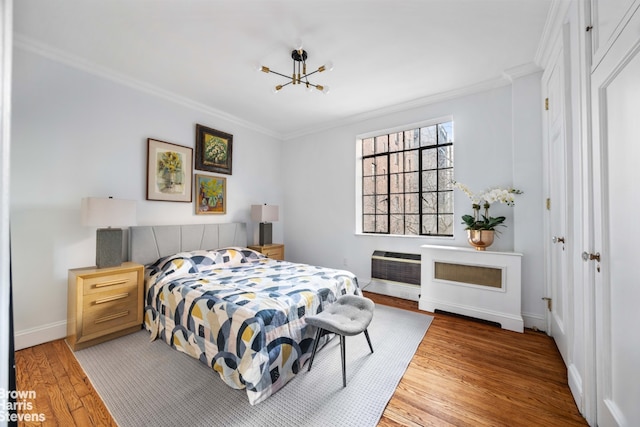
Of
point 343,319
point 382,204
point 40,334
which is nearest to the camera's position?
point 343,319

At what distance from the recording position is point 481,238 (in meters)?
2.77

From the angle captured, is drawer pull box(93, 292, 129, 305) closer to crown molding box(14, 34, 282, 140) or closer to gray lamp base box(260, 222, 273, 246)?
gray lamp base box(260, 222, 273, 246)

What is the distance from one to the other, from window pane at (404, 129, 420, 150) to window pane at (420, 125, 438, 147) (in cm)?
6

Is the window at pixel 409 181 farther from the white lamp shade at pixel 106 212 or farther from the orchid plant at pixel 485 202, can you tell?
the white lamp shade at pixel 106 212

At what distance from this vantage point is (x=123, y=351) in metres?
2.20

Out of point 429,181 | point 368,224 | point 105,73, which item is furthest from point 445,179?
point 105,73

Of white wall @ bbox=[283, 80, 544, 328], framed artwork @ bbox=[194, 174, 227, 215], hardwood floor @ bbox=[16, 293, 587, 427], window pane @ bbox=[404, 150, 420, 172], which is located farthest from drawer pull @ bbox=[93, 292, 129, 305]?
window pane @ bbox=[404, 150, 420, 172]

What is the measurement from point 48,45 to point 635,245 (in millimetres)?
4300

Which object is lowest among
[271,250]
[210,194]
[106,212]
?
[271,250]

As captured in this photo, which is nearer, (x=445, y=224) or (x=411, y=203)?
(x=445, y=224)

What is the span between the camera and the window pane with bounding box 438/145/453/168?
3.42 metres

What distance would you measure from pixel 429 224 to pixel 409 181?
26.9 inches

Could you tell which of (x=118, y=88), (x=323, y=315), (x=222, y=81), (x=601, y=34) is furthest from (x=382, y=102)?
(x=118, y=88)

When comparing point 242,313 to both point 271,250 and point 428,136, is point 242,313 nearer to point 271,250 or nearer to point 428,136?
point 271,250
